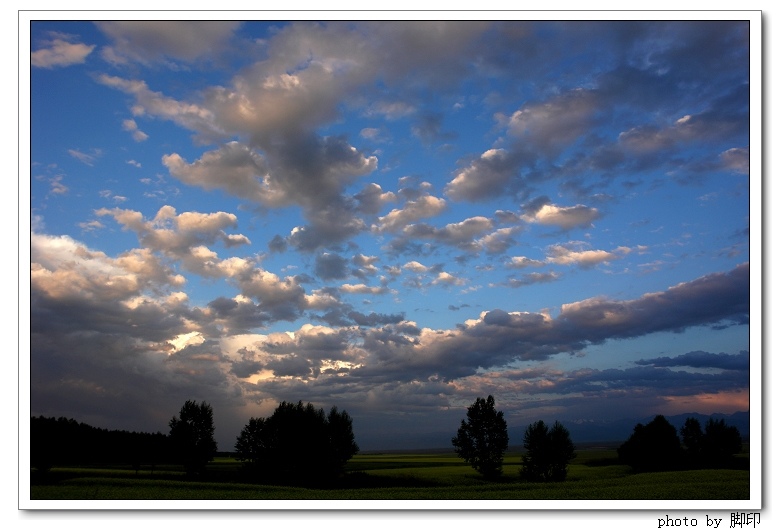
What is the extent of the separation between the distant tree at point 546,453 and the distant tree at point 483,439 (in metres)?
1.60

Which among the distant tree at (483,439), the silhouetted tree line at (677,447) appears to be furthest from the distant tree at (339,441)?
the silhouetted tree line at (677,447)

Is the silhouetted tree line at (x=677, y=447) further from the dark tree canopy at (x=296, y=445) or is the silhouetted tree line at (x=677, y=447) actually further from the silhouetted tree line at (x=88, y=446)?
the silhouetted tree line at (x=88, y=446)

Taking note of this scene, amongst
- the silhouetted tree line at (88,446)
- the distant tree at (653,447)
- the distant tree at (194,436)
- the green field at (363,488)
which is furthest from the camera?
the distant tree at (653,447)

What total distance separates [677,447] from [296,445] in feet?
69.1

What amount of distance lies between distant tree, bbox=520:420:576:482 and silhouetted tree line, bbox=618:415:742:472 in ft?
10.9

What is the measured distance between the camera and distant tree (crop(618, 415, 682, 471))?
37312mm

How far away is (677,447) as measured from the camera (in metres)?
37.6

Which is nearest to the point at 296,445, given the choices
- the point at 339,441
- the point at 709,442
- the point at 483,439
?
the point at 339,441

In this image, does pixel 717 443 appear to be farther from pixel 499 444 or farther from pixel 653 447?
pixel 499 444

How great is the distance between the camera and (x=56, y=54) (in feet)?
59.4

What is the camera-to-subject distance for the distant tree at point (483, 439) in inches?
1683
